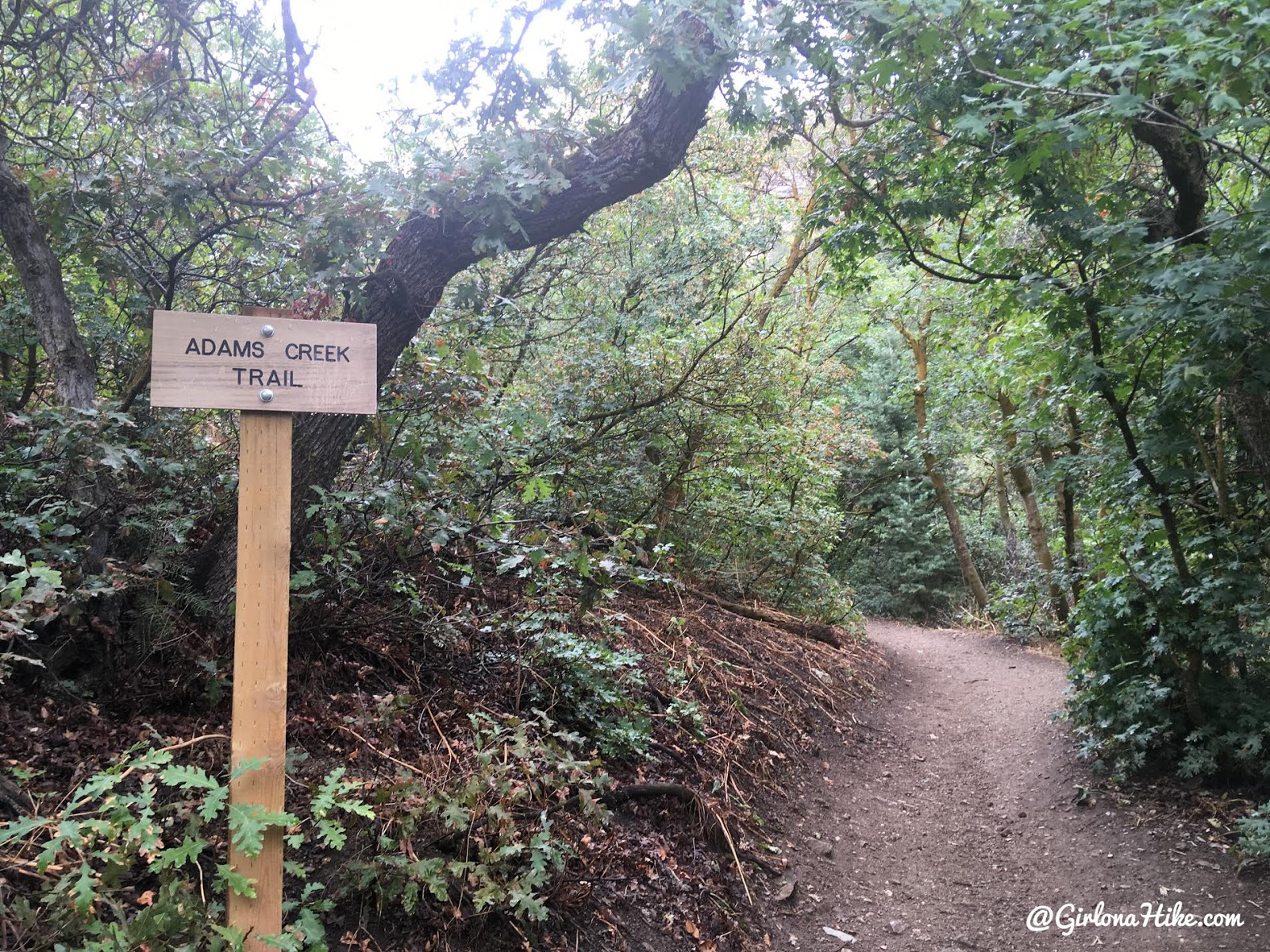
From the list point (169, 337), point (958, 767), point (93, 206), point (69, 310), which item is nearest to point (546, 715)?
point (169, 337)

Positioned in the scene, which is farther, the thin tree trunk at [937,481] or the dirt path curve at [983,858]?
the thin tree trunk at [937,481]

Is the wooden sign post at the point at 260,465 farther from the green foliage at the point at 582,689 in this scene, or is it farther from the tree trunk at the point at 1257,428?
the tree trunk at the point at 1257,428

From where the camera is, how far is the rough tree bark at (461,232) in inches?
164

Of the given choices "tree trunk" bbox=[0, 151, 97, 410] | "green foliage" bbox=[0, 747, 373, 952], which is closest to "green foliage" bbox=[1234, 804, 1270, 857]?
"green foliage" bbox=[0, 747, 373, 952]

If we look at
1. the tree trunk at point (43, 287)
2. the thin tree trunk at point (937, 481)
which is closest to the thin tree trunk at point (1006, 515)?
the thin tree trunk at point (937, 481)

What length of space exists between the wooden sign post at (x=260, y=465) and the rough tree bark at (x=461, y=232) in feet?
4.96

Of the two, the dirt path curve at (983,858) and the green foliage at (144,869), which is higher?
the green foliage at (144,869)

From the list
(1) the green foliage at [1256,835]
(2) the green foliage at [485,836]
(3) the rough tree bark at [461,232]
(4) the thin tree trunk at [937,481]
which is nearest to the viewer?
(2) the green foliage at [485,836]

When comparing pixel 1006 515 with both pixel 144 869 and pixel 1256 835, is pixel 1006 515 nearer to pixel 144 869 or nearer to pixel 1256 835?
pixel 1256 835

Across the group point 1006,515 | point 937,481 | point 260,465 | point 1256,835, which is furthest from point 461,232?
point 1006,515

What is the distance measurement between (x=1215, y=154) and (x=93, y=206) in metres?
7.22

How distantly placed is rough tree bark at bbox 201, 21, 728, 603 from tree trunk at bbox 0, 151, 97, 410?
3.20ft

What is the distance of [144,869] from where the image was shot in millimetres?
2736

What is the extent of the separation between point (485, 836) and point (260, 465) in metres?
1.79
